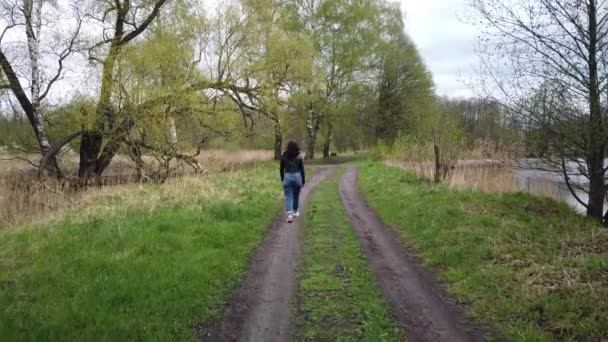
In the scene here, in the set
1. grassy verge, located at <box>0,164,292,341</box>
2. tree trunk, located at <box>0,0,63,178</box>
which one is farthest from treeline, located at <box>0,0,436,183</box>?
grassy verge, located at <box>0,164,292,341</box>

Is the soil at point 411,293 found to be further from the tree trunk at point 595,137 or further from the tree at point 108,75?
the tree at point 108,75

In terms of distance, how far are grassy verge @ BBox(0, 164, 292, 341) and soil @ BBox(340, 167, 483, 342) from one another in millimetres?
2343

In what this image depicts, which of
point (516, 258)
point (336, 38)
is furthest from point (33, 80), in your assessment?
point (336, 38)

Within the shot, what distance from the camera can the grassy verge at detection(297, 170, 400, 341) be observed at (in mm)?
4693

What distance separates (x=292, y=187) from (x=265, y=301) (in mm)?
4734

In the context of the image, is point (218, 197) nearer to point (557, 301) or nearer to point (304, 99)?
point (557, 301)

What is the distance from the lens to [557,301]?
508cm

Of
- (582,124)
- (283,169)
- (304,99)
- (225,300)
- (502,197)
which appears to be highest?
(304,99)

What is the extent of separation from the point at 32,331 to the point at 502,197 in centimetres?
1103

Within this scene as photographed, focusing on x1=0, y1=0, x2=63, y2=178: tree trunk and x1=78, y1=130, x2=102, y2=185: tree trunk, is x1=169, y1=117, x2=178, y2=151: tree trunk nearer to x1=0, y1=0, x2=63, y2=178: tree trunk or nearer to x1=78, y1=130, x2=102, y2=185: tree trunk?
x1=78, y1=130, x2=102, y2=185: tree trunk

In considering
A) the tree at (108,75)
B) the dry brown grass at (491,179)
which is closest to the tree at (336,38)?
the tree at (108,75)

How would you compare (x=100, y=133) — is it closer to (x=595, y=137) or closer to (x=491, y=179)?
(x=491, y=179)

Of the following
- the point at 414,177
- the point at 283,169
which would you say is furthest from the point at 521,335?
the point at 414,177

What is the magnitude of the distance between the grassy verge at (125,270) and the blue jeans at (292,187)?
0.86m
